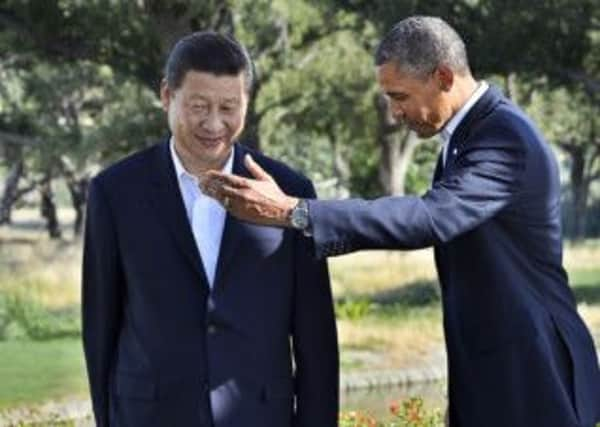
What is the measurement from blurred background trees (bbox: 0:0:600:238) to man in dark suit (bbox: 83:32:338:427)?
11.4 m

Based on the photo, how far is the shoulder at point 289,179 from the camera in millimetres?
4098

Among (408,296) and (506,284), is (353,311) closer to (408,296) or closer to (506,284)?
(408,296)

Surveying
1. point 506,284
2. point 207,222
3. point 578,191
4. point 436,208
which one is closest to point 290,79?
point 578,191

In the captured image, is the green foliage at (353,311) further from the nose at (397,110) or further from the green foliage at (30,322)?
the nose at (397,110)

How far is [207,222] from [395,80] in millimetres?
703

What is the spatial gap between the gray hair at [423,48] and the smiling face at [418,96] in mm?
19

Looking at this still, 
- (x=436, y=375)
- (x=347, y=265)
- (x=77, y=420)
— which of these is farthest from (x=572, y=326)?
(x=347, y=265)

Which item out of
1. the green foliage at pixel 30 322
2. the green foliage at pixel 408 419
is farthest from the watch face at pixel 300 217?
the green foliage at pixel 30 322

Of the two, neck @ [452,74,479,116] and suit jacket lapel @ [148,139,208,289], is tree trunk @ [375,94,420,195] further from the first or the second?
neck @ [452,74,479,116]

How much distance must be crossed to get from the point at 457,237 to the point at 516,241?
0.54ft

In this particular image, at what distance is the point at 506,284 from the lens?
12.9 ft

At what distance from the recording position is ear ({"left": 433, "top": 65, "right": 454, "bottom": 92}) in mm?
3791

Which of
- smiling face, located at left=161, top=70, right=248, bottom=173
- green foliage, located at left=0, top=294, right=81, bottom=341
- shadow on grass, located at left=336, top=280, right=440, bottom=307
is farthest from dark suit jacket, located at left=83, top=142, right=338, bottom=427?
shadow on grass, located at left=336, top=280, right=440, bottom=307

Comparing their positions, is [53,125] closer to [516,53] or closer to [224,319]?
[516,53]
